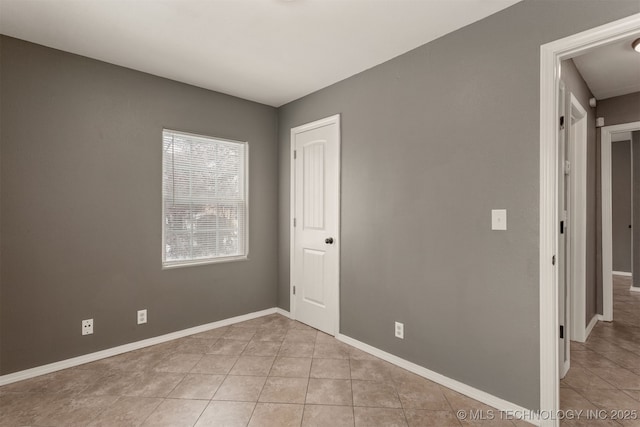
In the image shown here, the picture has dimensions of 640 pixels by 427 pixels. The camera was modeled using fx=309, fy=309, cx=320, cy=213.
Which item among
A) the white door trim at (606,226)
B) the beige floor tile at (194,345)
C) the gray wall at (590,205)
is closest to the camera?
the beige floor tile at (194,345)

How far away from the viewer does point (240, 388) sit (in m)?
2.24

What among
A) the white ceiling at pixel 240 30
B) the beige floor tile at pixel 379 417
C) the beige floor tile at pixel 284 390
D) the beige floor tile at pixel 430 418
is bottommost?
the beige floor tile at pixel 284 390

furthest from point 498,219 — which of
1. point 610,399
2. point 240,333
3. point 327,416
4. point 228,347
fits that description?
point 240,333

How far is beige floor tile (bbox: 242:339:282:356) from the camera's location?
2807 millimetres

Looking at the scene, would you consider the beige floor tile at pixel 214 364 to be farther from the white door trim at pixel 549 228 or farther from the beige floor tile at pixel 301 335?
the white door trim at pixel 549 228

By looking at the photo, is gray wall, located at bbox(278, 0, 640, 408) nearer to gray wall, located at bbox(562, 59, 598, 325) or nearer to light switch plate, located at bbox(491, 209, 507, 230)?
light switch plate, located at bbox(491, 209, 507, 230)

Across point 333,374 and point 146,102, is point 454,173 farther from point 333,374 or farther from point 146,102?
point 146,102

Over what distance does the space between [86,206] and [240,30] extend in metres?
1.95

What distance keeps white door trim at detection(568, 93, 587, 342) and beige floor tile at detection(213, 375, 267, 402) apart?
117 inches

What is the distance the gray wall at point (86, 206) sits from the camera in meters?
2.36


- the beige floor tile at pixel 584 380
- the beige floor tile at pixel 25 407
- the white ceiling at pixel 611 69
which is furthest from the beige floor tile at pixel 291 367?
the white ceiling at pixel 611 69

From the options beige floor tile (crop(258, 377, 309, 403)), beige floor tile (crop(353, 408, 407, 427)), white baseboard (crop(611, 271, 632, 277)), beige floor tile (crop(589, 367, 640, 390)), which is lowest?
beige floor tile (crop(258, 377, 309, 403))

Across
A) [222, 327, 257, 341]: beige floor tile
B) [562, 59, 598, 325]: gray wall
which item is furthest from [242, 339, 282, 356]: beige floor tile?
[562, 59, 598, 325]: gray wall

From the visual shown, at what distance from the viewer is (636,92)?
336cm
